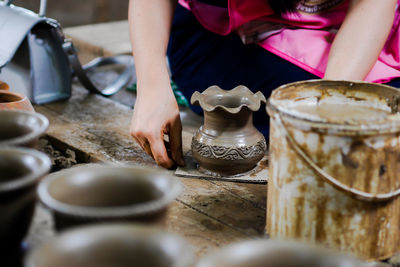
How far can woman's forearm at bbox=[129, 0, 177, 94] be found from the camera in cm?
186

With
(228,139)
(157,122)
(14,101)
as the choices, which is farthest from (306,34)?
(14,101)

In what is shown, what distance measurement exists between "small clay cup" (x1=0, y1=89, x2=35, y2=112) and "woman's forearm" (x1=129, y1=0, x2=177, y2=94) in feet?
1.23

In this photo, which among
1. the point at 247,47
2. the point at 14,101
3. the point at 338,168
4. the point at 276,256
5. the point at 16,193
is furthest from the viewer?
the point at 247,47

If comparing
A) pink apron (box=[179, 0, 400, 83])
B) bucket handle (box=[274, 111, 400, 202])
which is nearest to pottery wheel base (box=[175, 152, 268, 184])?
pink apron (box=[179, 0, 400, 83])

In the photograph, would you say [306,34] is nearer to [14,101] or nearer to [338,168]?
[338,168]

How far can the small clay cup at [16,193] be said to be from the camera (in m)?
0.93

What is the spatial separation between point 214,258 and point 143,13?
4.43ft

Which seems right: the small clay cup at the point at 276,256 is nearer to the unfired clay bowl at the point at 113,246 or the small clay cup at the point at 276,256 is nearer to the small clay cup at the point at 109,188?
the unfired clay bowl at the point at 113,246

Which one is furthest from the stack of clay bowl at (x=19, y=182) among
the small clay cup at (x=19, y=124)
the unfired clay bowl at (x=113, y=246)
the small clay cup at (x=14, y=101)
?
the small clay cup at (x=14, y=101)

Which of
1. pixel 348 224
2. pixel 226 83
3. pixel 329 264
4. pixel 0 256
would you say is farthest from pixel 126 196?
pixel 226 83

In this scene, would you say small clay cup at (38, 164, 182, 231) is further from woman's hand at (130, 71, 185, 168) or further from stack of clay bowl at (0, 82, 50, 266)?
woman's hand at (130, 71, 185, 168)

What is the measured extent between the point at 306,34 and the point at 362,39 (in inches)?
12.6

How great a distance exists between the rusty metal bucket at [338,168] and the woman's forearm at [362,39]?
1.23ft

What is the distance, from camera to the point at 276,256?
817mm
